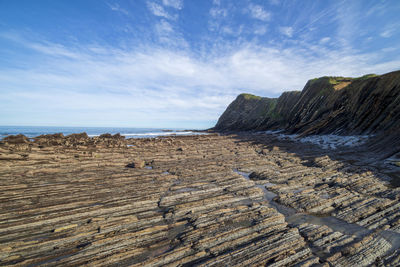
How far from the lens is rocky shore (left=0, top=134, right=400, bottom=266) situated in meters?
4.73

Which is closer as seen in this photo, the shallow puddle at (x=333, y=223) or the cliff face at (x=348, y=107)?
the shallow puddle at (x=333, y=223)

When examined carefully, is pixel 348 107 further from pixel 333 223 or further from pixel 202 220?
pixel 202 220

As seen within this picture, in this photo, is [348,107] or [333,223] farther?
[348,107]

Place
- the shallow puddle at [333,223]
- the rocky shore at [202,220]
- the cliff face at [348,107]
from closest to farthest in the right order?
the rocky shore at [202,220] → the shallow puddle at [333,223] → the cliff face at [348,107]

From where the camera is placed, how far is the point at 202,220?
6438mm

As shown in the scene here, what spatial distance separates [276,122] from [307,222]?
5476cm

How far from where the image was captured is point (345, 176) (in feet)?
36.4

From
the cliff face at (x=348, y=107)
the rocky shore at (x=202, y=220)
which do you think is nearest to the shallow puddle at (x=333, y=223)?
the rocky shore at (x=202, y=220)

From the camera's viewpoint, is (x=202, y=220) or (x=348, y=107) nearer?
(x=202, y=220)

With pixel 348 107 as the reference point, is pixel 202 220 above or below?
below

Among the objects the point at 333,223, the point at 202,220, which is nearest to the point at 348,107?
the point at 333,223

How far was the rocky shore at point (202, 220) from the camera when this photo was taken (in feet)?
15.5

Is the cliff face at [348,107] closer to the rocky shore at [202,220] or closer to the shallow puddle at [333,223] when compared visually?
the rocky shore at [202,220]

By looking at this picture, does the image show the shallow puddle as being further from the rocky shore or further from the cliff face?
the cliff face
